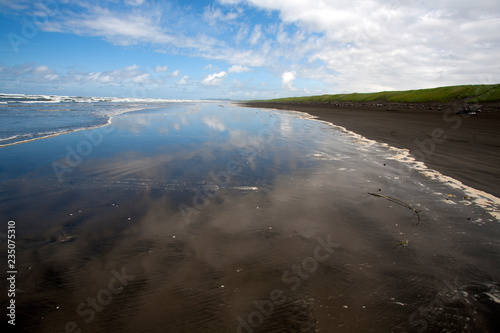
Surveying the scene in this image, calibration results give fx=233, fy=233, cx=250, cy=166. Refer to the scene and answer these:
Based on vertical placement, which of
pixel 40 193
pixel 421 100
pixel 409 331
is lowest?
pixel 409 331

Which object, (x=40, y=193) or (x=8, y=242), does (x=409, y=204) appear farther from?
(x=40, y=193)

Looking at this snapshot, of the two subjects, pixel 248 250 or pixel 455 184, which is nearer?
pixel 248 250

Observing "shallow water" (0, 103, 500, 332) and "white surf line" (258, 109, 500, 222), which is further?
"white surf line" (258, 109, 500, 222)

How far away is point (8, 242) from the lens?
387cm

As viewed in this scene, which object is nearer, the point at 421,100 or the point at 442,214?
the point at 442,214

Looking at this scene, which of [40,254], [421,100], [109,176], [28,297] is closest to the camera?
[28,297]

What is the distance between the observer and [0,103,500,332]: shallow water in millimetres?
2709

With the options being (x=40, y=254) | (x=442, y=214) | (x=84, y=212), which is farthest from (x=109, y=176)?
(x=442, y=214)

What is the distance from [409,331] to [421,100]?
153 feet

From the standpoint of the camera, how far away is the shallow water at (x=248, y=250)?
8.89ft

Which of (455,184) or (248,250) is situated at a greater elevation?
(455,184)

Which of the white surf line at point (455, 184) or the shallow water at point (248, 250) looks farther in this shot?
the white surf line at point (455, 184)

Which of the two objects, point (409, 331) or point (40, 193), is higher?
point (40, 193)

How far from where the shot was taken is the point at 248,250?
3838mm
